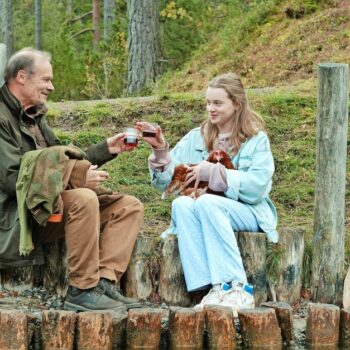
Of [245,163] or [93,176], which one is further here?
[245,163]

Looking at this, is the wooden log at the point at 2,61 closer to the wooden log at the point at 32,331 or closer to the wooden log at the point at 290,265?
the wooden log at the point at 32,331

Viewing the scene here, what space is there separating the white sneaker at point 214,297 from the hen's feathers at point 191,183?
637mm

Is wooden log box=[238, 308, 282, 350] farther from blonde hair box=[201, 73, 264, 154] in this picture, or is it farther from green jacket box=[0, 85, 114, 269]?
green jacket box=[0, 85, 114, 269]

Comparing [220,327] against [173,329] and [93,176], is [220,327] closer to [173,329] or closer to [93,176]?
[173,329]

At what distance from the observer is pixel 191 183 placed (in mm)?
6375

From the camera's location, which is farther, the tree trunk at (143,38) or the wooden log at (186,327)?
the tree trunk at (143,38)

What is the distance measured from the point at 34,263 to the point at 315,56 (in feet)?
23.5

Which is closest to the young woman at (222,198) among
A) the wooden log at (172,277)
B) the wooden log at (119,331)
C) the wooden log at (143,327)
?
the wooden log at (172,277)

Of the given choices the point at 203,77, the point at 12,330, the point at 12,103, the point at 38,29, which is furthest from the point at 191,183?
the point at 38,29

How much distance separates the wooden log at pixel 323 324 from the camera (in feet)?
18.9

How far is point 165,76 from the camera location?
14.4 m

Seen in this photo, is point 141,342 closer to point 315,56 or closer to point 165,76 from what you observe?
point 315,56

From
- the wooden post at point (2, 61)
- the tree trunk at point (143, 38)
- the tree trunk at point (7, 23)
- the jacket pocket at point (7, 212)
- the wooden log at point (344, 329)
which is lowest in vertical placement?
the wooden log at point (344, 329)

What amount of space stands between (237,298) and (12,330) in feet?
4.69
